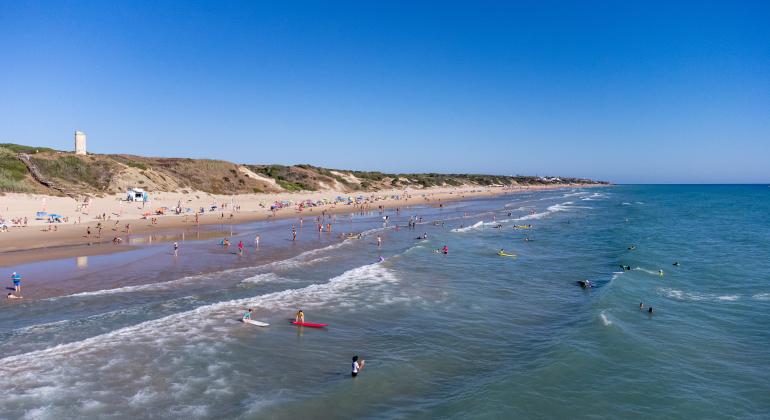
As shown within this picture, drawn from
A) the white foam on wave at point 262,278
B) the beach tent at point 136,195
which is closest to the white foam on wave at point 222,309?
the white foam on wave at point 262,278

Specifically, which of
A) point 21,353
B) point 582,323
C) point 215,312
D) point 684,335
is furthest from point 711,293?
point 21,353

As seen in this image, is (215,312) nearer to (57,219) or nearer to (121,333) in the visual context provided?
(121,333)

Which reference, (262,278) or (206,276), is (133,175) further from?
(262,278)

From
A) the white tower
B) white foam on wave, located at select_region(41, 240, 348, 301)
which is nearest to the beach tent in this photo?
the white tower

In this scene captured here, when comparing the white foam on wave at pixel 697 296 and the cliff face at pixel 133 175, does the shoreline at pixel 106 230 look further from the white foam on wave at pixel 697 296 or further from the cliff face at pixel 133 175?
the white foam on wave at pixel 697 296

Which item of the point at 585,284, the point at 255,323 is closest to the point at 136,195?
the point at 255,323

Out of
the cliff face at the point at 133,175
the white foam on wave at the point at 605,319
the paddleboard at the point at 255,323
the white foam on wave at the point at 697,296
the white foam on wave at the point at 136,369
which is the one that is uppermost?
the cliff face at the point at 133,175

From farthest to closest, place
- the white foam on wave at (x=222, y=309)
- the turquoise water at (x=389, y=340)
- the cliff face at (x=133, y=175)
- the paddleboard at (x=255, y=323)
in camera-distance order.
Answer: the cliff face at (x=133, y=175)
the paddleboard at (x=255, y=323)
the white foam on wave at (x=222, y=309)
the turquoise water at (x=389, y=340)

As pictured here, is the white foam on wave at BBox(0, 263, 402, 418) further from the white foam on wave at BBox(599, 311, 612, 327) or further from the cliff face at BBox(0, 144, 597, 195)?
the cliff face at BBox(0, 144, 597, 195)
